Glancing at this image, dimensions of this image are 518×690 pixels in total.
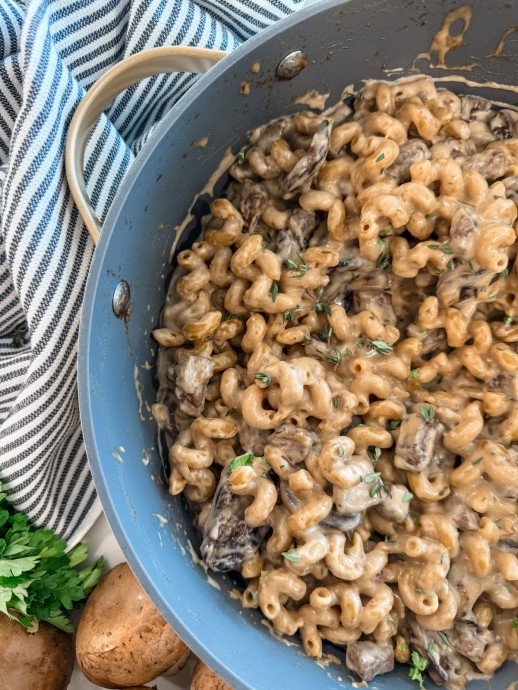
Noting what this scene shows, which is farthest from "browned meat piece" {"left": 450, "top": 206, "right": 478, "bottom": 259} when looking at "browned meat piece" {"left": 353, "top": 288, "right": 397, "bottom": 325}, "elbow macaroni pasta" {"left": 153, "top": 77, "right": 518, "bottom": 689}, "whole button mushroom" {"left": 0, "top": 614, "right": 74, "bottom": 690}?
"whole button mushroom" {"left": 0, "top": 614, "right": 74, "bottom": 690}

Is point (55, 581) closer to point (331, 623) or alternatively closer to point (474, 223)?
point (331, 623)

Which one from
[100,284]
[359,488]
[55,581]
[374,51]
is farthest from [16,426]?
[374,51]

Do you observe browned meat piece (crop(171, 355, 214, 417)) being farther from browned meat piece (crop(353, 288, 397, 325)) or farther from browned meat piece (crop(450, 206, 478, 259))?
browned meat piece (crop(450, 206, 478, 259))

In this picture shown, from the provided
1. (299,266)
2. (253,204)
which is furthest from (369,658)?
(253,204)

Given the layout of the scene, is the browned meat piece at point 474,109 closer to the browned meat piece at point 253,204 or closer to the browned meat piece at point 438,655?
the browned meat piece at point 253,204

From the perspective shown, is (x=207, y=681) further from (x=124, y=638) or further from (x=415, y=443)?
(x=415, y=443)

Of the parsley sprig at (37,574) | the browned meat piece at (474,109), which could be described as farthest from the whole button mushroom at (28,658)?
the browned meat piece at (474,109)
